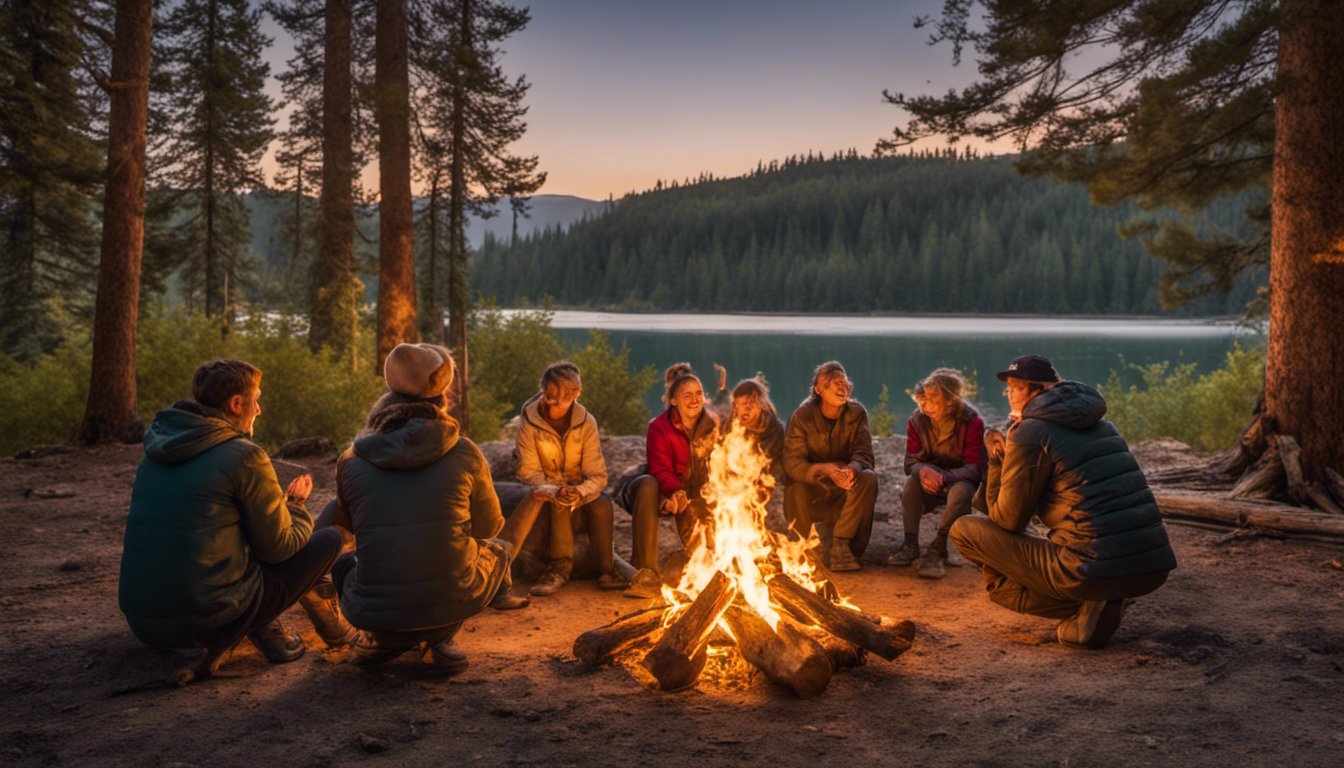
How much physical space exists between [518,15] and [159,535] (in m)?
12.8

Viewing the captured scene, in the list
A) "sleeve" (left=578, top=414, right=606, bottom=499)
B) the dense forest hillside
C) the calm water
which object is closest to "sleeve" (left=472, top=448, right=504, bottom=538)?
"sleeve" (left=578, top=414, right=606, bottom=499)

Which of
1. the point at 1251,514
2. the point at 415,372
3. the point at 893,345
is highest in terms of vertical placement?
the point at 893,345

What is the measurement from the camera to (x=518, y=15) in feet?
47.1

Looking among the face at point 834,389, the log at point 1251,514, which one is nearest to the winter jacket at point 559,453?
the face at point 834,389

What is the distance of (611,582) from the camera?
221 inches

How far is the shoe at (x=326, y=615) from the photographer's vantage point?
408cm

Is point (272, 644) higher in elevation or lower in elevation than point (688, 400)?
lower

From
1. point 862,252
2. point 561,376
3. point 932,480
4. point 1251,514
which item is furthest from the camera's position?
point 862,252

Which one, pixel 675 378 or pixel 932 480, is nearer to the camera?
pixel 932 480

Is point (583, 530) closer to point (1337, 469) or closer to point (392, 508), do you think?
point (392, 508)

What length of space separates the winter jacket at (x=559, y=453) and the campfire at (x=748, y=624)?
3.35 ft

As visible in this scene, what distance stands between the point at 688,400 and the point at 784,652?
7.83ft

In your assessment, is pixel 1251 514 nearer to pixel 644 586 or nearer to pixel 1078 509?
pixel 1078 509

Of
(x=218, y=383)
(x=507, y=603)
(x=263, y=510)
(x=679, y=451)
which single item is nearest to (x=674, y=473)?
(x=679, y=451)
